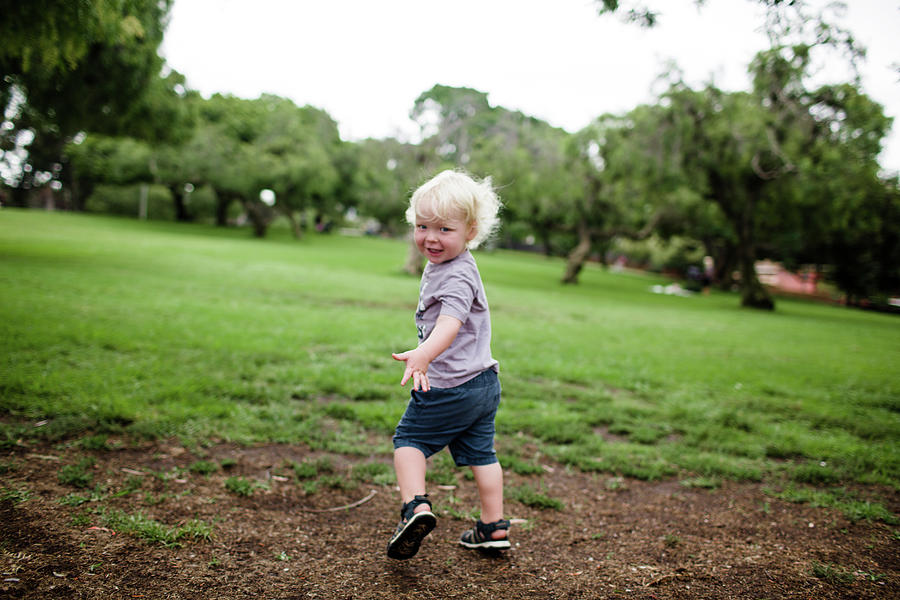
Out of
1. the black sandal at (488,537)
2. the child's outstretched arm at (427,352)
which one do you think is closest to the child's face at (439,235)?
the child's outstretched arm at (427,352)

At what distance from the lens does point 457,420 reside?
248 cm

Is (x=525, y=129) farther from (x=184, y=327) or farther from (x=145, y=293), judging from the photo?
(x=184, y=327)

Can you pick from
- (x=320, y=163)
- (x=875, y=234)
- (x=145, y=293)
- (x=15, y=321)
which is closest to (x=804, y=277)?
(x=875, y=234)

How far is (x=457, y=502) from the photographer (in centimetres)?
316

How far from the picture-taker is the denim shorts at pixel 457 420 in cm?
246

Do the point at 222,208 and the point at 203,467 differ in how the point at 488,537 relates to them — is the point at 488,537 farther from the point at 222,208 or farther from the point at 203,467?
the point at 222,208

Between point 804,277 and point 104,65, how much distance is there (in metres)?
41.0

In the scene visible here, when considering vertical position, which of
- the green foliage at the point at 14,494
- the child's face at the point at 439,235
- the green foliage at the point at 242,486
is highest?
the child's face at the point at 439,235

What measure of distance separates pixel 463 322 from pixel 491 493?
2.62 ft

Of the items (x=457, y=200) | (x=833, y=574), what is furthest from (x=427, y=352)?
(x=833, y=574)

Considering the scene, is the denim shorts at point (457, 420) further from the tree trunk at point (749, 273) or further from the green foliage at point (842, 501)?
the tree trunk at point (749, 273)

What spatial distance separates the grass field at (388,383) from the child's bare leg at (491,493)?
1.17 metres

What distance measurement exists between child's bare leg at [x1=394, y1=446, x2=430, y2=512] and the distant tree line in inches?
56.0

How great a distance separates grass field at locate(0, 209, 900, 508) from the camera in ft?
12.7
